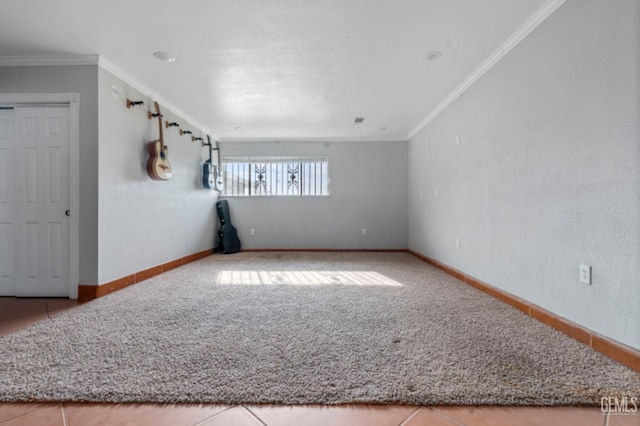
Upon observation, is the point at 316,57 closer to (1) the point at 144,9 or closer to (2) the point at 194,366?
(1) the point at 144,9

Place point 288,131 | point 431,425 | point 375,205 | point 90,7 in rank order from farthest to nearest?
point 375,205, point 288,131, point 90,7, point 431,425

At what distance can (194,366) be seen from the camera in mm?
1296

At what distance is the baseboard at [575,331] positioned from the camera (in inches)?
52.8

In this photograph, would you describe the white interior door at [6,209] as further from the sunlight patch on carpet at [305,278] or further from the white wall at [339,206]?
the white wall at [339,206]

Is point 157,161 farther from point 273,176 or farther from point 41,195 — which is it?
point 273,176

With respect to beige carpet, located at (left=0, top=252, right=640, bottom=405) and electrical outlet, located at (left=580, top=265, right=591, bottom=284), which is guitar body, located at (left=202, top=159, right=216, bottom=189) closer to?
beige carpet, located at (left=0, top=252, right=640, bottom=405)

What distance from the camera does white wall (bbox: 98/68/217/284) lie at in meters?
2.55

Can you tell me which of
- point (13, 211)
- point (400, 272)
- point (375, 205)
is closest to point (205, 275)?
point (13, 211)

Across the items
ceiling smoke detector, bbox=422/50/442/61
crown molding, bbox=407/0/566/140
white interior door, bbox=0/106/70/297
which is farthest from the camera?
white interior door, bbox=0/106/70/297

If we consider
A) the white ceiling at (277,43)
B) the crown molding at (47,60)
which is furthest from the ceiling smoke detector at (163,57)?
the crown molding at (47,60)

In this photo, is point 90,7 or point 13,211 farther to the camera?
point 13,211

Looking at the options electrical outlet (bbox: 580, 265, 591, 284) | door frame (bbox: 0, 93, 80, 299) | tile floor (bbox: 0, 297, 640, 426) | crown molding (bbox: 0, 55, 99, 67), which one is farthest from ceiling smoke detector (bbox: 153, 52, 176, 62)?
electrical outlet (bbox: 580, 265, 591, 284)

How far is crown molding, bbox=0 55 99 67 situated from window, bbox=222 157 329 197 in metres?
2.92

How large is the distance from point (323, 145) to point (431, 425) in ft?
15.8
